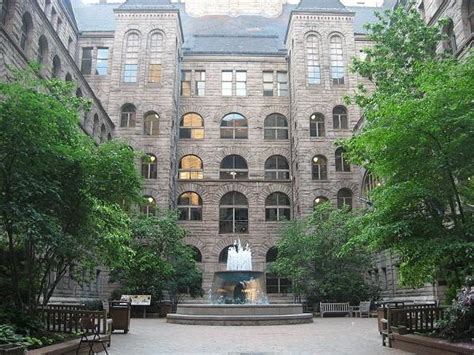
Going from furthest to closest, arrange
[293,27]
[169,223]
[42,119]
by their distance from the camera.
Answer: [293,27] < [169,223] < [42,119]

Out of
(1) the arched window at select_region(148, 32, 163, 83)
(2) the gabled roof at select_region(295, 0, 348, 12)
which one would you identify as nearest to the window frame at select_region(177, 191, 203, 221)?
(1) the arched window at select_region(148, 32, 163, 83)

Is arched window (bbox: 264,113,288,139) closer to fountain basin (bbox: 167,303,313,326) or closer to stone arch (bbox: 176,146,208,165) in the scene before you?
stone arch (bbox: 176,146,208,165)

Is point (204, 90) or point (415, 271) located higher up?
point (204, 90)

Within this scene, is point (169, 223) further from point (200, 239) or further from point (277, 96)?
point (277, 96)

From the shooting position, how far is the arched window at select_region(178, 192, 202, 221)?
1670 inches

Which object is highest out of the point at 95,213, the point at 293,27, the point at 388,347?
the point at 293,27

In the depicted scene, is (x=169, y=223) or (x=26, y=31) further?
(x=169, y=223)

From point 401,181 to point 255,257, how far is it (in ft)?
94.9

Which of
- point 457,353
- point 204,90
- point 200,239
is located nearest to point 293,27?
point 204,90

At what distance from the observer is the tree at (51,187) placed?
10.8 m

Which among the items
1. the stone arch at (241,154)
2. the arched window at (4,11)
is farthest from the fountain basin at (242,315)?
the stone arch at (241,154)

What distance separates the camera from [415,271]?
→ 13.7 metres

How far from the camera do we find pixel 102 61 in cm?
4544

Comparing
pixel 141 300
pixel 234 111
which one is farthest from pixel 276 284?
pixel 234 111
